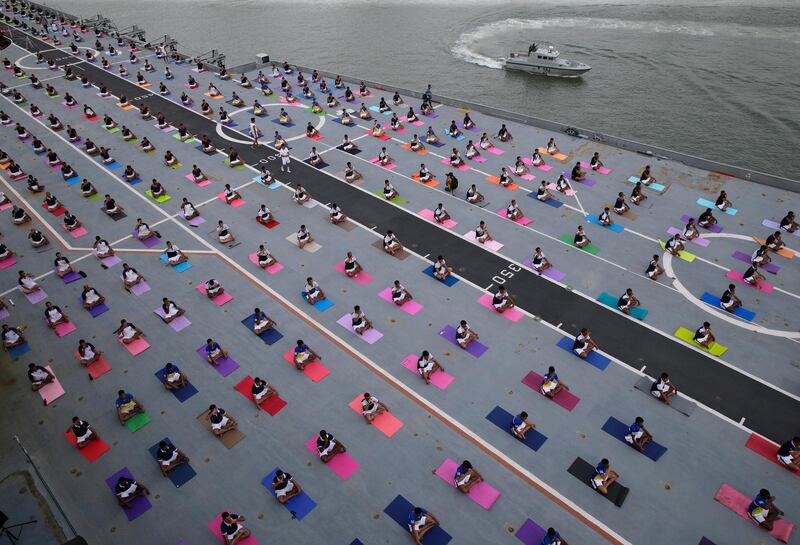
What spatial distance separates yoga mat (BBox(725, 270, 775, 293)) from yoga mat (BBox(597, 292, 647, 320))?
6094 mm

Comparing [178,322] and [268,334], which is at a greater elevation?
[268,334]

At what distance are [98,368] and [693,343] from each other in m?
25.8

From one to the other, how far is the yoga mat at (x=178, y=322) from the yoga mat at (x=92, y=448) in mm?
5897

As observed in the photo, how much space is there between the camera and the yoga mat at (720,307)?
23281mm

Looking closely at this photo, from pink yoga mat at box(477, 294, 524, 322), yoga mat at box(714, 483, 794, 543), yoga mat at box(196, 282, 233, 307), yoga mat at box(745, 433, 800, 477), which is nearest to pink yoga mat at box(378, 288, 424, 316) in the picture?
pink yoga mat at box(477, 294, 524, 322)

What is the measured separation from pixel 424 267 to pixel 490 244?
4345 mm

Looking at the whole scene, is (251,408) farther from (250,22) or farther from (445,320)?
(250,22)

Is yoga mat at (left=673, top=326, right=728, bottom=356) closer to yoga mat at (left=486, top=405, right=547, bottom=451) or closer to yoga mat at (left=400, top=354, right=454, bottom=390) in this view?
yoga mat at (left=486, top=405, right=547, bottom=451)

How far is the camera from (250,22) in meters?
91.5

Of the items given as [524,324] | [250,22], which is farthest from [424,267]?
[250,22]

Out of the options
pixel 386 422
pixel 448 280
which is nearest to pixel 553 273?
pixel 448 280

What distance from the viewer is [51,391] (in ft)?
65.2

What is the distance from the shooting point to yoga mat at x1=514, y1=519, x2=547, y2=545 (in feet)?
50.0

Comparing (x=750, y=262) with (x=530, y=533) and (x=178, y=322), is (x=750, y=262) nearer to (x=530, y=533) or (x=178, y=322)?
A: (x=530, y=533)
